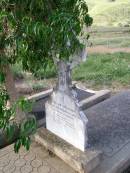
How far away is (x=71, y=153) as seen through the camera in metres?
4.57

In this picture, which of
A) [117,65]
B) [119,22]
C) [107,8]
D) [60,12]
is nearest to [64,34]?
[60,12]

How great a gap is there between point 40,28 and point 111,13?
98.1ft

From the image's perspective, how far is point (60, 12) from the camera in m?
3.17

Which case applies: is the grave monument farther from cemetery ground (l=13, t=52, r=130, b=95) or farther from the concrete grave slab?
cemetery ground (l=13, t=52, r=130, b=95)

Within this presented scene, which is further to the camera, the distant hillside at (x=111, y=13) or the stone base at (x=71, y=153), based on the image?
the distant hillside at (x=111, y=13)

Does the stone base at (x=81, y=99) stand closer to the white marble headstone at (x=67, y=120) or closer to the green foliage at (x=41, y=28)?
the white marble headstone at (x=67, y=120)

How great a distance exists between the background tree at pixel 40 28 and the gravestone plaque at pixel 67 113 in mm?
805

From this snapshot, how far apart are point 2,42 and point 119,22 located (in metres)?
25.9

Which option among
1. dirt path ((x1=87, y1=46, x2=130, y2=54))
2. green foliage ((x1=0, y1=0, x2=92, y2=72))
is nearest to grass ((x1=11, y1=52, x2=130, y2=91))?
dirt path ((x1=87, y1=46, x2=130, y2=54))

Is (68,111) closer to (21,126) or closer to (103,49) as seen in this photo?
(21,126)

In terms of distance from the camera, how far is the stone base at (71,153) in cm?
434

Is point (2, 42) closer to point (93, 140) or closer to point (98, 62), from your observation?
point (93, 140)

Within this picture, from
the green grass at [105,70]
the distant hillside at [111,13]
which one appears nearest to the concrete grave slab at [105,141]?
the green grass at [105,70]

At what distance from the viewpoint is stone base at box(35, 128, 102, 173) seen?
171 inches
